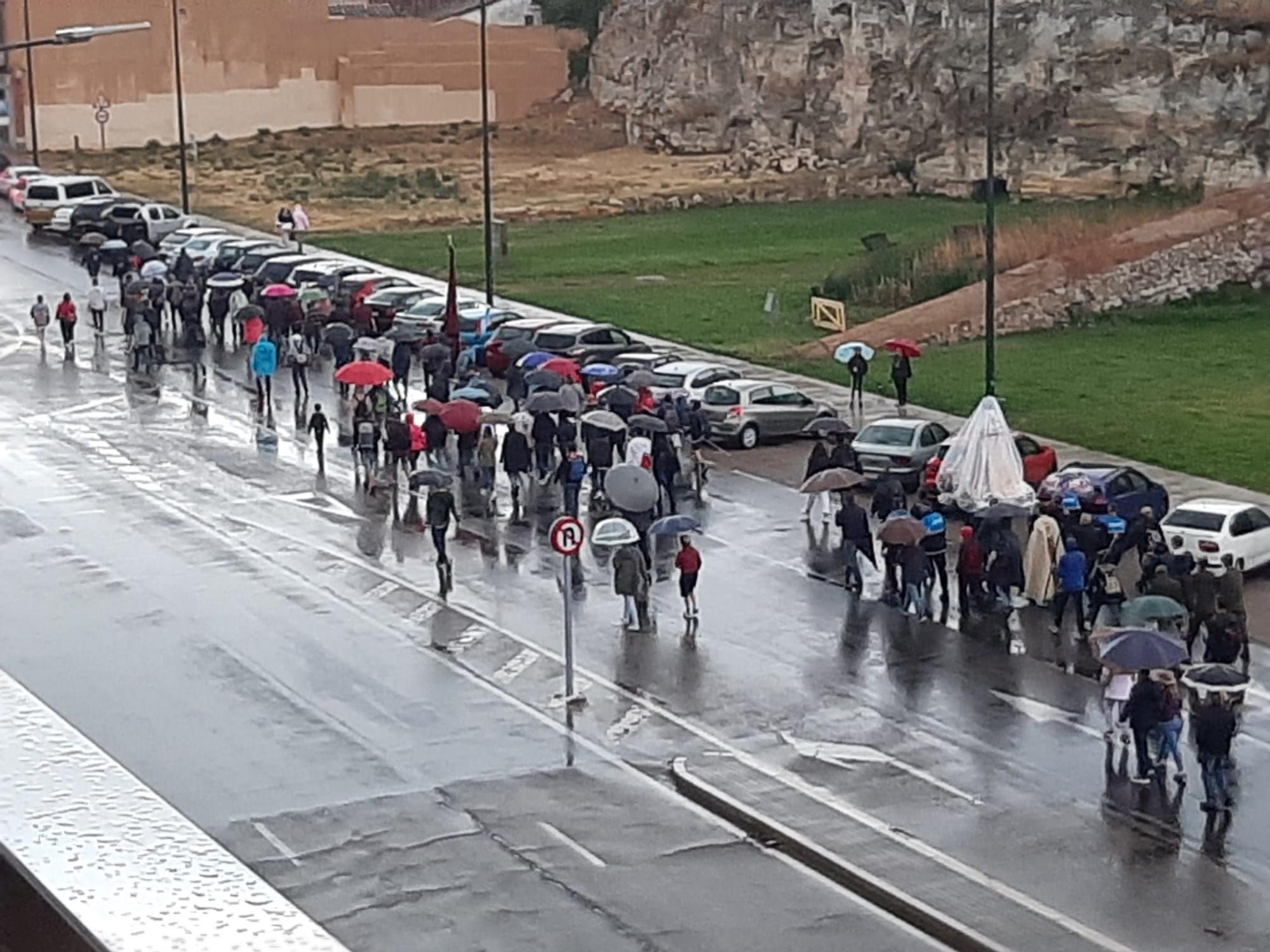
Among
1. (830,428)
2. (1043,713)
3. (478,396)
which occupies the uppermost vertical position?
(478,396)

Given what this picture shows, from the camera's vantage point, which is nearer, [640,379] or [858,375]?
[640,379]

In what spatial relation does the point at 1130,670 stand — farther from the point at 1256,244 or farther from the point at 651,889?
the point at 1256,244

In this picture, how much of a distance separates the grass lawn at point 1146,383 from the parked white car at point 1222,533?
14.7 feet

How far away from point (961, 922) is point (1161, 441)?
60.5ft

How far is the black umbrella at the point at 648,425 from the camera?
3019 cm

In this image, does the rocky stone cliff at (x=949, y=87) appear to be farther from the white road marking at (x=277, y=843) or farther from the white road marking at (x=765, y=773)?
the white road marking at (x=277, y=843)

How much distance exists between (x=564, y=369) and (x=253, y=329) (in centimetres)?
856

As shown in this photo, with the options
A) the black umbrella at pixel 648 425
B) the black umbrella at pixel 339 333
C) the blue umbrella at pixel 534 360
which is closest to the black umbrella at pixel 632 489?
the black umbrella at pixel 648 425

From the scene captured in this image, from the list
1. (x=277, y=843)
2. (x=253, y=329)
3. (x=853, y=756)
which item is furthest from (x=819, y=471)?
(x=253, y=329)

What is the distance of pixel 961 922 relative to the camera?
53.3 feet

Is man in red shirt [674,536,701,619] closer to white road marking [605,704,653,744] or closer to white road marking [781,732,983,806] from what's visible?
white road marking [605,704,653,744]

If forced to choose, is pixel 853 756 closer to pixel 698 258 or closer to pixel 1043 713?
pixel 1043 713

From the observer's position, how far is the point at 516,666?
2330cm

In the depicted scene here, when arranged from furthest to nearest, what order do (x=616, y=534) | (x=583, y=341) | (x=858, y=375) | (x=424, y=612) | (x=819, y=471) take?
(x=583, y=341) < (x=858, y=375) < (x=819, y=471) < (x=424, y=612) < (x=616, y=534)
